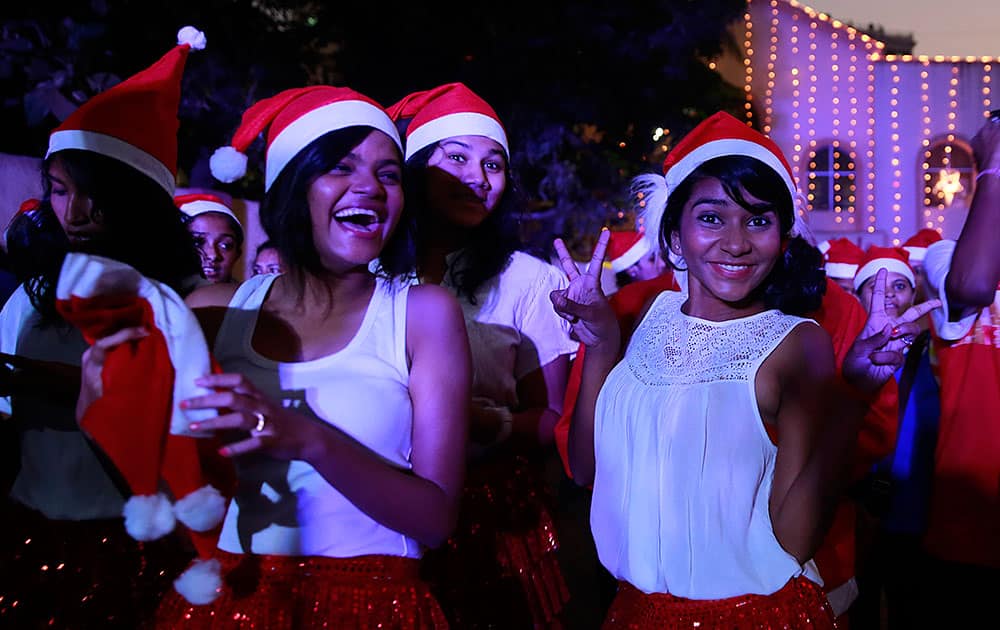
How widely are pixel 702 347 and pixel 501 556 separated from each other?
115 centimetres

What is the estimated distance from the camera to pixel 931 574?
3.68 meters

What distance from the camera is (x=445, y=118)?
3385 millimetres

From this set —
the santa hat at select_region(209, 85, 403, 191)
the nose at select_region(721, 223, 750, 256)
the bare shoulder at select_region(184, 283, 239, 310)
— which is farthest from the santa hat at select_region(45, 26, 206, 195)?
the nose at select_region(721, 223, 750, 256)

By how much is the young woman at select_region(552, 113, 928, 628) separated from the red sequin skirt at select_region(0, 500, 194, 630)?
1.22m

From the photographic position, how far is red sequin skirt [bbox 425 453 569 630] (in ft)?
9.46

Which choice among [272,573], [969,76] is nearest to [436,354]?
[272,573]

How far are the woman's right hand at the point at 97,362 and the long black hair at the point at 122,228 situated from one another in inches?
35.2

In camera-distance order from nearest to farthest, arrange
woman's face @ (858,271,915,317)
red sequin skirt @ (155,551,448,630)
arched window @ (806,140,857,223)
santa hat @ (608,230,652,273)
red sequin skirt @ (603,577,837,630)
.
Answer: red sequin skirt @ (155,551,448,630)
red sequin skirt @ (603,577,837,630)
woman's face @ (858,271,915,317)
santa hat @ (608,230,652,273)
arched window @ (806,140,857,223)

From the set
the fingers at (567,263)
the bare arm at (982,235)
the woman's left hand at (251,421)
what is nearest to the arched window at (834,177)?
the bare arm at (982,235)

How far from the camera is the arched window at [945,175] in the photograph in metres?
19.2

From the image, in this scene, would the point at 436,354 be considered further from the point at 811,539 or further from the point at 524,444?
the point at 524,444

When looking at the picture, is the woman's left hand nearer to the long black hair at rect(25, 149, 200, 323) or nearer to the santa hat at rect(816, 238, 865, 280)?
the long black hair at rect(25, 149, 200, 323)

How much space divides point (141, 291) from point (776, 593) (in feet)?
4.96

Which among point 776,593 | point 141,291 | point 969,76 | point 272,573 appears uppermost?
point 969,76
